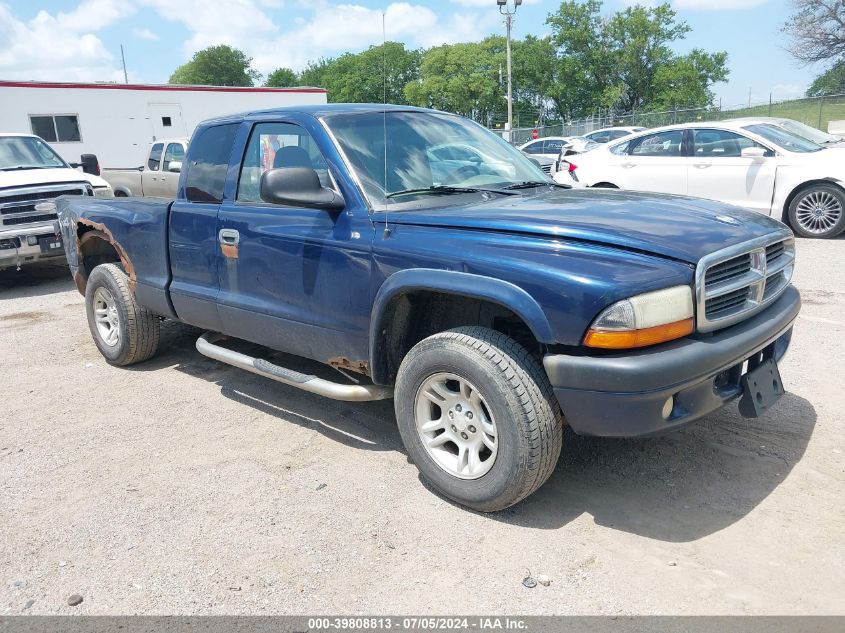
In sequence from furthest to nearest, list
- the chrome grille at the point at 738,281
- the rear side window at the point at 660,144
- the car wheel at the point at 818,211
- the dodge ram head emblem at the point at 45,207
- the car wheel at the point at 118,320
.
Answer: the rear side window at the point at 660,144 → the car wheel at the point at 818,211 → the dodge ram head emblem at the point at 45,207 → the car wheel at the point at 118,320 → the chrome grille at the point at 738,281

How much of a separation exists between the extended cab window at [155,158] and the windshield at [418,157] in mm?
10613

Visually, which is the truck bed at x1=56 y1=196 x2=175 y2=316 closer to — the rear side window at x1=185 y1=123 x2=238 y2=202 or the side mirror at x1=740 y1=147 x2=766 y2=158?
the rear side window at x1=185 y1=123 x2=238 y2=202

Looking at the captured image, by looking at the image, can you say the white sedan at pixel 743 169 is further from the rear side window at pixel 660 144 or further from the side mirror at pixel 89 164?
the side mirror at pixel 89 164

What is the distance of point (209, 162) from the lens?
4.64 metres

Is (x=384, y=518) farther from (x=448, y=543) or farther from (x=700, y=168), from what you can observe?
(x=700, y=168)

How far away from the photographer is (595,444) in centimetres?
390

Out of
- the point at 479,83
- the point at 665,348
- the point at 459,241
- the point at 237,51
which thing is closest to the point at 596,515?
the point at 665,348

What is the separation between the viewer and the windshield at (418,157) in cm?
375

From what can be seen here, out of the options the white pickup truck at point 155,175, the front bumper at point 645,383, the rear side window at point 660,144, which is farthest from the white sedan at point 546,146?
the front bumper at point 645,383

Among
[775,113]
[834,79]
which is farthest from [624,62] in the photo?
[775,113]

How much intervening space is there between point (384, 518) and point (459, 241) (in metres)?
1.34

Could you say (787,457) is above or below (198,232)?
below

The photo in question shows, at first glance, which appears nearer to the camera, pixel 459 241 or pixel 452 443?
pixel 459 241

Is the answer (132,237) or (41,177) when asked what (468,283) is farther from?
(41,177)
